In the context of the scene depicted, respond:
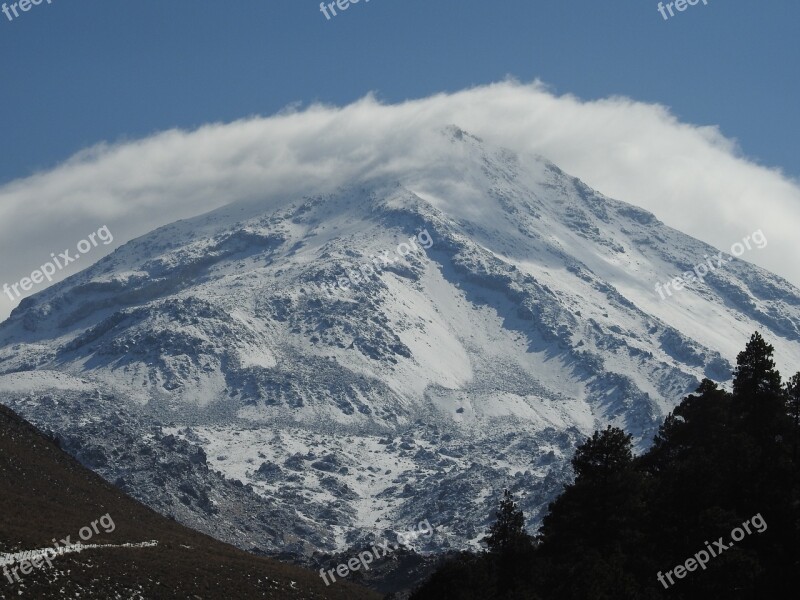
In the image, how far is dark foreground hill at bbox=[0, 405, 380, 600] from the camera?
91688 mm

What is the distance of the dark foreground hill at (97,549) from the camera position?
301 feet

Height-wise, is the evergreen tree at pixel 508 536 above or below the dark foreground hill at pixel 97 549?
below

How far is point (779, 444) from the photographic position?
283 feet

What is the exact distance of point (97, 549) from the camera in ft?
325

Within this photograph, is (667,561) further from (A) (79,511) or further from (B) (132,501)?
(B) (132,501)
